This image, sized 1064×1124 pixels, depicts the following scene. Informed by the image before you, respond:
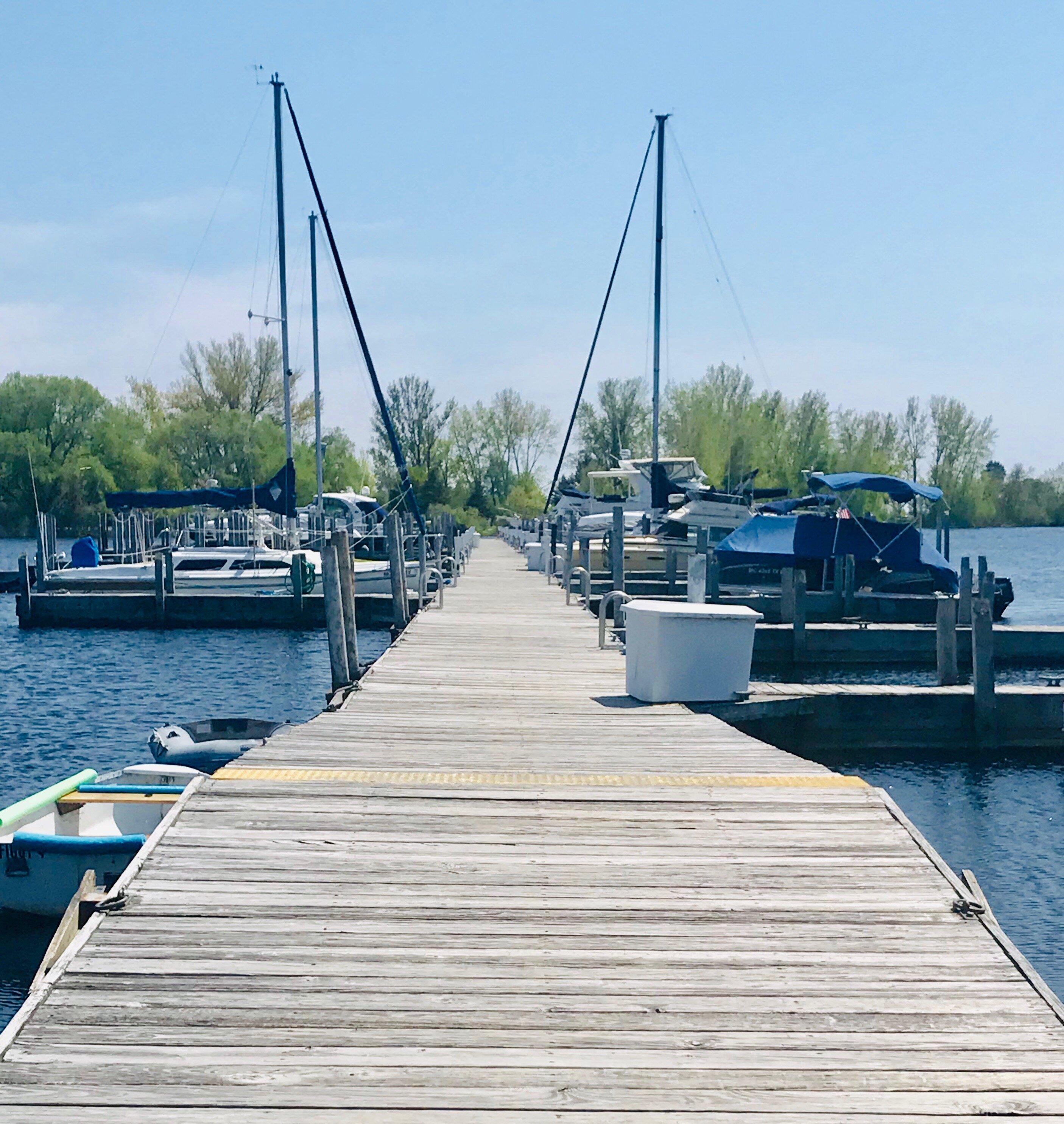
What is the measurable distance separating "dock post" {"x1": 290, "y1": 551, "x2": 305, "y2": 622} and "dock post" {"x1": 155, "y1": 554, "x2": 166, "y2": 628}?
3.49m

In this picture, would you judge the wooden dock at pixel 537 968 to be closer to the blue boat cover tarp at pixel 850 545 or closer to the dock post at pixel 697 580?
the dock post at pixel 697 580

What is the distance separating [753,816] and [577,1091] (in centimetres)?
305

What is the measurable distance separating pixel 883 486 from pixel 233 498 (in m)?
19.0

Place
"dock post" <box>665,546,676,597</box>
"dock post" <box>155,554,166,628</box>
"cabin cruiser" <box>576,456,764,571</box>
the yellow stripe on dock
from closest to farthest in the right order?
the yellow stripe on dock → "dock post" <box>665,546,676,597</box> → "dock post" <box>155,554,166,628</box> → "cabin cruiser" <box>576,456,764,571</box>

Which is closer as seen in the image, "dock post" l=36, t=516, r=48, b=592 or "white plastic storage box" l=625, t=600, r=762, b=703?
"white plastic storage box" l=625, t=600, r=762, b=703

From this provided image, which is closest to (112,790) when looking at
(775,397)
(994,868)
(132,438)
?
(994,868)

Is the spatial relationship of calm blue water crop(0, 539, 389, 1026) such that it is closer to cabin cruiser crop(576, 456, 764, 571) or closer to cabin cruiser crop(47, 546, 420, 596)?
cabin cruiser crop(47, 546, 420, 596)

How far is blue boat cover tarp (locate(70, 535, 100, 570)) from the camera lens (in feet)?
134

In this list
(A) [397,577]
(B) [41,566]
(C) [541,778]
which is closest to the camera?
(C) [541,778]

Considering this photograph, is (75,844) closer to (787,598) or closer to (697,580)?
(697,580)

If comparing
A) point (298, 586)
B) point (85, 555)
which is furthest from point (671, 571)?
point (85, 555)

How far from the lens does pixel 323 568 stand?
1507cm

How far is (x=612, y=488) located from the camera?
66.8m

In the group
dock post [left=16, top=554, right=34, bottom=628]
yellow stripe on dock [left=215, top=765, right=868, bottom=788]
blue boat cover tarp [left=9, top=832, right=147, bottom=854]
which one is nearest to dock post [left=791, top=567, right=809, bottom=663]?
blue boat cover tarp [left=9, top=832, right=147, bottom=854]
